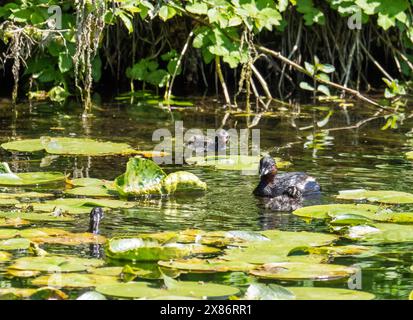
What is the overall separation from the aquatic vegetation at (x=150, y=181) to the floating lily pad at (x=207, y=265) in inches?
69.8

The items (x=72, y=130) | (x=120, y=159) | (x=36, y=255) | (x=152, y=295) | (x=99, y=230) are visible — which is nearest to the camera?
(x=152, y=295)

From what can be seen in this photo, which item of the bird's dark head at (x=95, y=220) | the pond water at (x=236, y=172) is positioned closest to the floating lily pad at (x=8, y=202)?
the pond water at (x=236, y=172)

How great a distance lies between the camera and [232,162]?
7.98 metres

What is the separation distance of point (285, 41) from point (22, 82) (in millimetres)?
3128

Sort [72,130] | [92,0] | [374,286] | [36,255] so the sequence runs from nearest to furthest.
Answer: [374,286], [36,255], [92,0], [72,130]

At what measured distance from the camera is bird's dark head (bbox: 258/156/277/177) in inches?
285

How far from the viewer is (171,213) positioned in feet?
20.5

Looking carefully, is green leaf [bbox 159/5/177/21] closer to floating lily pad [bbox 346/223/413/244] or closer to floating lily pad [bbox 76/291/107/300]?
floating lily pad [bbox 346/223/413/244]

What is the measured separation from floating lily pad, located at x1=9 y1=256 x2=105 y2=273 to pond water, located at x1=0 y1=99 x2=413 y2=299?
0.35ft

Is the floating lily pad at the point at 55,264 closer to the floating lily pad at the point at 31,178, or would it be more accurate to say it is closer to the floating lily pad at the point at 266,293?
the floating lily pad at the point at 266,293

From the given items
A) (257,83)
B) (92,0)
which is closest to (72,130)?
(92,0)

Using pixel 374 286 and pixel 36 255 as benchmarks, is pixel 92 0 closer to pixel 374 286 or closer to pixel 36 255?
pixel 36 255

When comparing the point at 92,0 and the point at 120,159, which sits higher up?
the point at 92,0

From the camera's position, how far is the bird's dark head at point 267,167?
725cm
